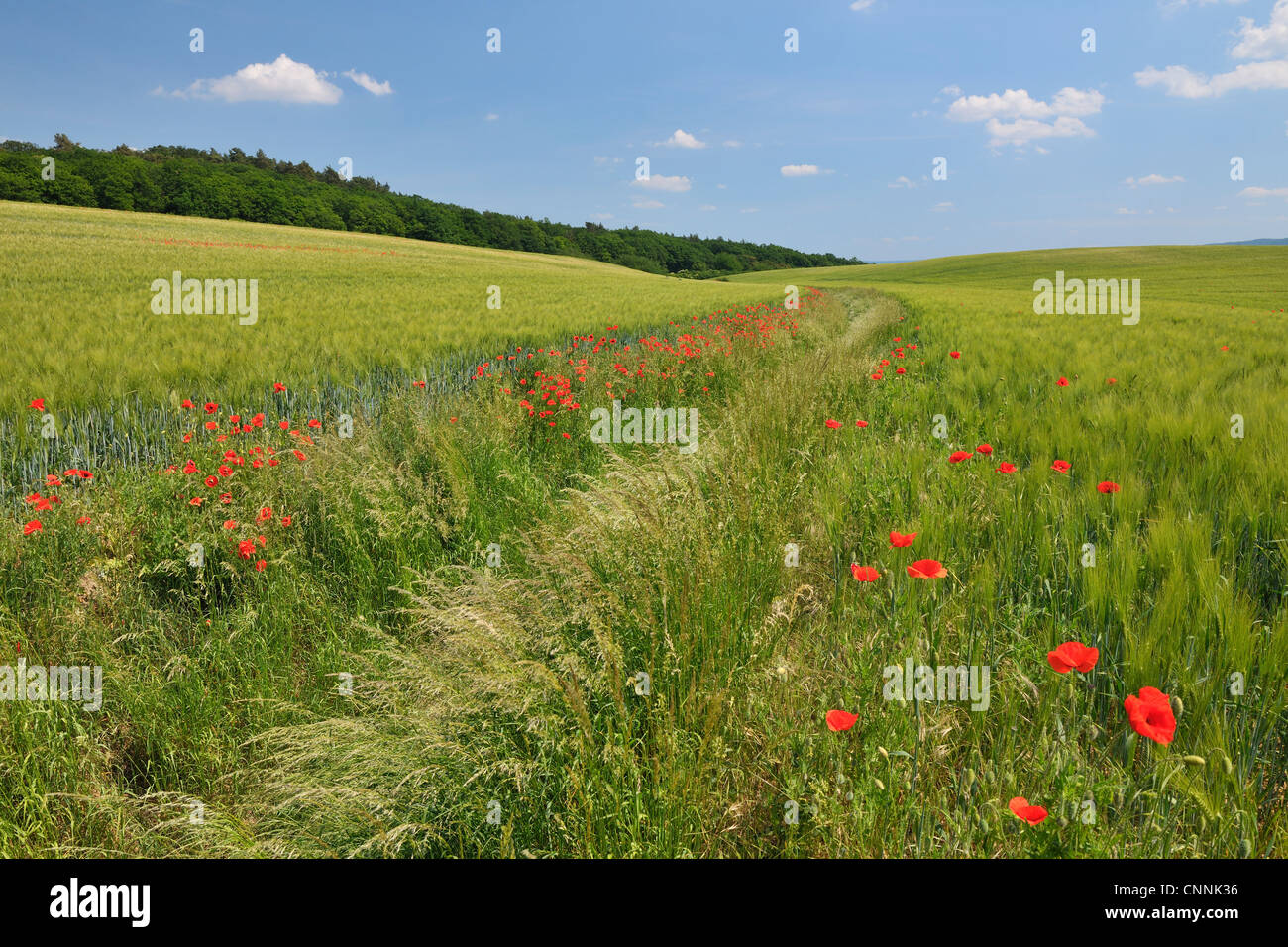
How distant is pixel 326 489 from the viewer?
3520 mm

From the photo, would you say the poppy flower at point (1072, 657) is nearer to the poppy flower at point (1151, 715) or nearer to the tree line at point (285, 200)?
the poppy flower at point (1151, 715)

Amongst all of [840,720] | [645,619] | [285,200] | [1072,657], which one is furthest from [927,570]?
[285,200]

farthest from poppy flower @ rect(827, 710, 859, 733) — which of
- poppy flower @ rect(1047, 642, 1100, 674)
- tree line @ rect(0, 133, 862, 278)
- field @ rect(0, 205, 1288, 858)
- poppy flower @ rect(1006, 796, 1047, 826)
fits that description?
tree line @ rect(0, 133, 862, 278)

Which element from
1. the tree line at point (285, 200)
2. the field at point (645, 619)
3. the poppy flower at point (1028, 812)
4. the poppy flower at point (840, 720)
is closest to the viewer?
the poppy flower at point (1028, 812)

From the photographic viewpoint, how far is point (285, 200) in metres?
58.2

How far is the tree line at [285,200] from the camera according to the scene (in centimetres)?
5075

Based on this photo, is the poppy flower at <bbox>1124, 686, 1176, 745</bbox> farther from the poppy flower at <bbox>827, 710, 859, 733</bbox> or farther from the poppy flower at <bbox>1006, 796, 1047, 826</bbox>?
the poppy flower at <bbox>827, 710, 859, 733</bbox>

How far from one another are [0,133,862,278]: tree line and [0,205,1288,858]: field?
2473 inches

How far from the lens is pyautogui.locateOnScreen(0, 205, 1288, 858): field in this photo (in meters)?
1.42

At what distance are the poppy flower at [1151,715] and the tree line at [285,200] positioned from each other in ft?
219

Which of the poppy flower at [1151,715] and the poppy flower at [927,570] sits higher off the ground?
the poppy flower at [927,570]

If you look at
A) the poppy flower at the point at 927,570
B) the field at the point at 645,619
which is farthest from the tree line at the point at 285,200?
the poppy flower at the point at 927,570

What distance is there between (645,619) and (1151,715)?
1.24 meters
